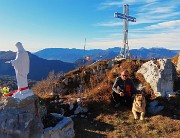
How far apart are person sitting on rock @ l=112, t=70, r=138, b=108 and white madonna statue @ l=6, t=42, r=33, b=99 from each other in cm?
641

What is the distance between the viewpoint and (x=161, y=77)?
1639 centimetres

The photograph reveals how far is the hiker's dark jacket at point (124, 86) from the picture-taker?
50.3 feet

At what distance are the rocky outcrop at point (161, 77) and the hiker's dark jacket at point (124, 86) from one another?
164 cm

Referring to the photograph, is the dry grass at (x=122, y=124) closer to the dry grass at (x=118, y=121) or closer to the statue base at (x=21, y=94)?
the dry grass at (x=118, y=121)

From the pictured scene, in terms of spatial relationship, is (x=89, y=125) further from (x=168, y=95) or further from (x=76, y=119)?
(x=168, y=95)

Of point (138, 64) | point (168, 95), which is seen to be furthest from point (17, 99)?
point (138, 64)

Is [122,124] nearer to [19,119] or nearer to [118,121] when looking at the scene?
[118,121]

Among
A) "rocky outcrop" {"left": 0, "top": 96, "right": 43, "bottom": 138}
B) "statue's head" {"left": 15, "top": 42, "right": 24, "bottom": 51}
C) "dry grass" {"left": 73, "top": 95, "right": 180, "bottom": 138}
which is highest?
"statue's head" {"left": 15, "top": 42, "right": 24, "bottom": 51}

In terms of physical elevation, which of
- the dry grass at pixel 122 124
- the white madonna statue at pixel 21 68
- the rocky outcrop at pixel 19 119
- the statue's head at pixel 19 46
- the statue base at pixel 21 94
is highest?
the statue's head at pixel 19 46

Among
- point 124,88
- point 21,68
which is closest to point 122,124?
point 124,88

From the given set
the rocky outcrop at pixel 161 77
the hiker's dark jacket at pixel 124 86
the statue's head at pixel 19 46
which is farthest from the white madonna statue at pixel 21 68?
the rocky outcrop at pixel 161 77

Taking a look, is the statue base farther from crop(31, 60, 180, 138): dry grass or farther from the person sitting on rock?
the person sitting on rock

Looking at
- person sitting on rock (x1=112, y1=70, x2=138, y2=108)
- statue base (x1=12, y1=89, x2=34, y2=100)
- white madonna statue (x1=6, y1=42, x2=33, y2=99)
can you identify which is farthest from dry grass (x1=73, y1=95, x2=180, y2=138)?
white madonna statue (x1=6, y1=42, x2=33, y2=99)

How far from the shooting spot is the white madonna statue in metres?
9.59
